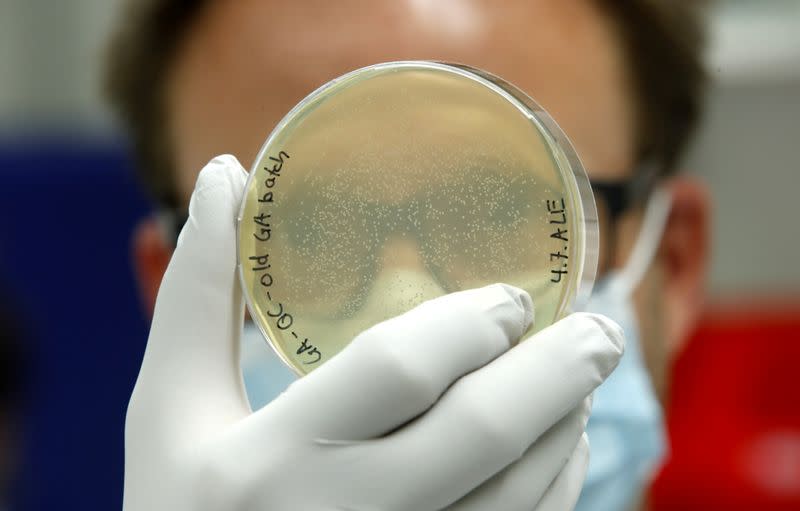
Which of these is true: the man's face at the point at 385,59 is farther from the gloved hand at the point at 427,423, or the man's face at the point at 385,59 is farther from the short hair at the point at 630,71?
the gloved hand at the point at 427,423

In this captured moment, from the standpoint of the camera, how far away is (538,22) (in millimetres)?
1108

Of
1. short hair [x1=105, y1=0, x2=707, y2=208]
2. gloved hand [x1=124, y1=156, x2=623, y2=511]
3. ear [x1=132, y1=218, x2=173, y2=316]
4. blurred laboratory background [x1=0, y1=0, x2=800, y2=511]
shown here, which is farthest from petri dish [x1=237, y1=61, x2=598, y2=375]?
blurred laboratory background [x1=0, y1=0, x2=800, y2=511]

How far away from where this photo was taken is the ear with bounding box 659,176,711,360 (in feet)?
5.28

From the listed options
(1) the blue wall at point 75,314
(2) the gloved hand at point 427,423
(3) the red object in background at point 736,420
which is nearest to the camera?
(2) the gloved hand at point 427,423

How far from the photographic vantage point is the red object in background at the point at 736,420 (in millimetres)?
2229

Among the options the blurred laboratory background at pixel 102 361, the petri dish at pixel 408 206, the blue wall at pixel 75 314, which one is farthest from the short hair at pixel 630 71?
the blue wall at pixel 75 314

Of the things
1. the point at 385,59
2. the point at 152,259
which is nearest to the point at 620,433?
the point at 385,59

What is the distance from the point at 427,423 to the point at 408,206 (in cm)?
17

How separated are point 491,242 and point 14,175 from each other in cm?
227

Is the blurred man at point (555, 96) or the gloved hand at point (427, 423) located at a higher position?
the blurred man at point (555, 96)

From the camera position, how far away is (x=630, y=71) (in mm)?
1374

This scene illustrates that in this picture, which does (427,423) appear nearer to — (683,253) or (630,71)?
(630,71)

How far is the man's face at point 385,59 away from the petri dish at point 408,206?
0.23 m

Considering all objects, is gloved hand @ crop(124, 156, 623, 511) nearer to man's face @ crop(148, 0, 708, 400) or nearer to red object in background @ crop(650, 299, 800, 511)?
man's face @ crop(148, 0, 708, 400)
